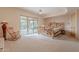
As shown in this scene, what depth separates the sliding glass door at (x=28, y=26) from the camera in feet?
6.94

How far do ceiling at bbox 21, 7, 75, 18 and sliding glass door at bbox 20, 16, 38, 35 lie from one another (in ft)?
0.59

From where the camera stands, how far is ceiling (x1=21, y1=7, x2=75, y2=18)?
209 cm

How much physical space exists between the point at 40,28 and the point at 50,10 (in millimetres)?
402

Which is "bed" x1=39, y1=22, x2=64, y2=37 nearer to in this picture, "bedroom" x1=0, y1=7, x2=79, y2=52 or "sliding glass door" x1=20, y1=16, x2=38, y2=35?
"bedroom" x1=0, y1=7, x2=79, y2=52

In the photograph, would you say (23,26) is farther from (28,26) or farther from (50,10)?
(50,10)

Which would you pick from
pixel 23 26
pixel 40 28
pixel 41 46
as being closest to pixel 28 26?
pixel 23 26

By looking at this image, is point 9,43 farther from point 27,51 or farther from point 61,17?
point 61,17

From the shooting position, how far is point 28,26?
7.06ft

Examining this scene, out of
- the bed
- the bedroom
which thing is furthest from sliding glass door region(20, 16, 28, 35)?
the bed

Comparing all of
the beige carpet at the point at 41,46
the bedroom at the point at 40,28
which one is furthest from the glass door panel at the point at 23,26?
the beige carpet at the point at 41,46

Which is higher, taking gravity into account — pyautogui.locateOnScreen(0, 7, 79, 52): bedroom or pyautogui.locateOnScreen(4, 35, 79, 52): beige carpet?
pyautogui.locateOnScreen(0, 7, 79, 52): bedroom

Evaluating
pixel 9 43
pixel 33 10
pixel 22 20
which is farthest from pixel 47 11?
pixel 9 43

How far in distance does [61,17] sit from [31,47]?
83 cm

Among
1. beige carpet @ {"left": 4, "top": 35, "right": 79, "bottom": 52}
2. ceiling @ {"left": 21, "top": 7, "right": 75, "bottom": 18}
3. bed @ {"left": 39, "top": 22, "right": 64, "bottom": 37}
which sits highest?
ceiling @ {"left": 21, "top": 7, "right": 75, "bottom": 18}
